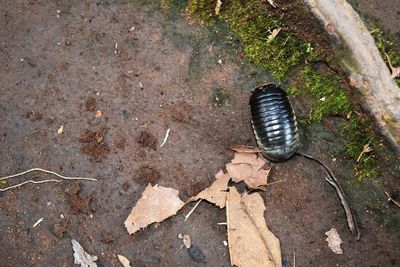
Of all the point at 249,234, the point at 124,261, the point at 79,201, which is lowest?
the point at 124,261

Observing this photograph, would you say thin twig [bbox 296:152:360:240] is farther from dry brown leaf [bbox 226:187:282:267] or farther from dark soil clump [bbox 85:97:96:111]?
dark soil clump [bbox 85:97:96:111]

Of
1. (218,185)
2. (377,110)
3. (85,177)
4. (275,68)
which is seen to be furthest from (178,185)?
(377,110)

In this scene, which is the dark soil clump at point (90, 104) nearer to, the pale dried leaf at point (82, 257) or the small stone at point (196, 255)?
the pale dried leaf at point (82, 257)

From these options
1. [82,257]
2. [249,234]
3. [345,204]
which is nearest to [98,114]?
[82,257]

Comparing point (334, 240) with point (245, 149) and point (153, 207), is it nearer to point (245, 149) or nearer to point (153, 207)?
point (245, 149)

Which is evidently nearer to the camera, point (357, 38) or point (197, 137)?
point (357, 38)

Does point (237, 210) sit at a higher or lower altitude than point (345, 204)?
lower

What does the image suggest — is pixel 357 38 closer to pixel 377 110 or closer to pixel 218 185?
pixel 377 110
